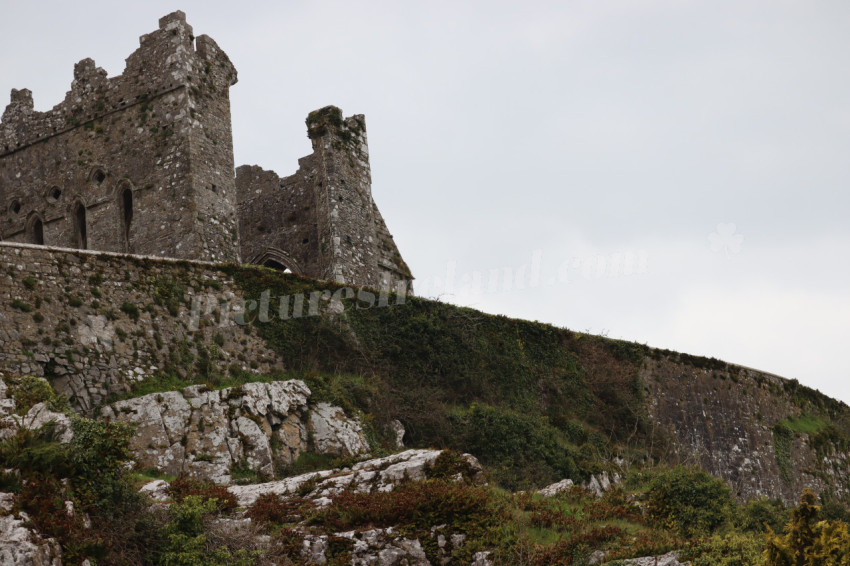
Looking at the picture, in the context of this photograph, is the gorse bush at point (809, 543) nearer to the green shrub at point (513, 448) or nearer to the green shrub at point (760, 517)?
the green shrub at point (760, 517)

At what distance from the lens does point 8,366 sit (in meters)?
24.6

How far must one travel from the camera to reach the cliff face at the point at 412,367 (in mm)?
26422

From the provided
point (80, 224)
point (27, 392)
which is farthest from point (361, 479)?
point (80, 224)

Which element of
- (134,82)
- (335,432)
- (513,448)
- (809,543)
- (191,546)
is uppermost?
(134,82)

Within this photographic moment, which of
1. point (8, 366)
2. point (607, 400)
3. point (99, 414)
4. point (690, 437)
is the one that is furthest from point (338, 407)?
point (690, 437)

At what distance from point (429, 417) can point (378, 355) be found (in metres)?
2.68

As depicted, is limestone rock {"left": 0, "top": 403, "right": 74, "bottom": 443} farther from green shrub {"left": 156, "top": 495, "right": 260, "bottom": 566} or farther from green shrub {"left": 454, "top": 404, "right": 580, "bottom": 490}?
green shrub {"left": 454, "top": 404, "right": 580, "bottom": 490}

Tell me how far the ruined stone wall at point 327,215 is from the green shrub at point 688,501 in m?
15.8

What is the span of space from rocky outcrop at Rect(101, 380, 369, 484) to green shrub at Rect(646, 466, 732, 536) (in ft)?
25.8

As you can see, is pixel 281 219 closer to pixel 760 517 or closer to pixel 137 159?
pixel 137 159

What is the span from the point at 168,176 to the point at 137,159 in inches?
59.3

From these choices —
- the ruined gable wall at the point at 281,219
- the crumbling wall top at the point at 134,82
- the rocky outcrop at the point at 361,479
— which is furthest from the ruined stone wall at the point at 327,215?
the rocky outcrop at the point at 361,479

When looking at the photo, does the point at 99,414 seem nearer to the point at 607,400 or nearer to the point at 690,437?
the point at 607,400

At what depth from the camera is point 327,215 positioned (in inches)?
1480
